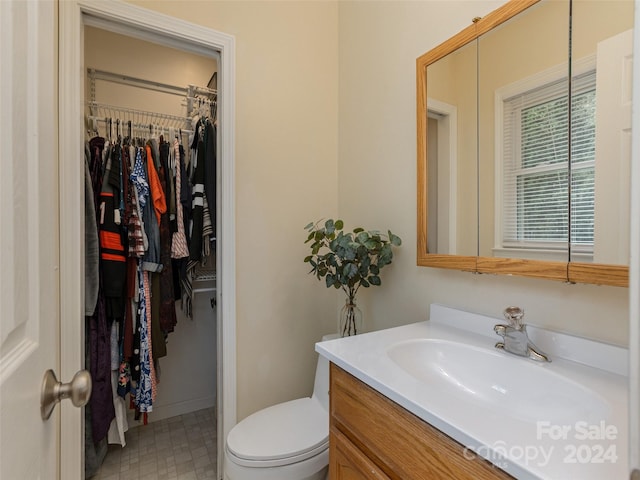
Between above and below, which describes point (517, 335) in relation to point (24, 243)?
below

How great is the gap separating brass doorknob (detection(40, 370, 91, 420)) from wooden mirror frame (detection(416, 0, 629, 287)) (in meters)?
1.07

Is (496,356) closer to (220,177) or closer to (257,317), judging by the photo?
(257,317)

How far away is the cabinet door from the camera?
772mm

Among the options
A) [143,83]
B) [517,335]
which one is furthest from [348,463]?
[143,83]

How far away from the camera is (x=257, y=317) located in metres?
1.64

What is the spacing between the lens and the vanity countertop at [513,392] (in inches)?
19.3

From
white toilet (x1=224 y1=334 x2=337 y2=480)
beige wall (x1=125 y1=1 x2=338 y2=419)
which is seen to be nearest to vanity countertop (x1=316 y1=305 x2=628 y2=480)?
white toilet (x1=224 y1=334 x2=337 y2=480)

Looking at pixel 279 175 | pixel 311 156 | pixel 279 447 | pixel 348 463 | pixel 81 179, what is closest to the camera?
pixel 348 463

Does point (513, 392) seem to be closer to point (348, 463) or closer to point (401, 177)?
point (348, 463)

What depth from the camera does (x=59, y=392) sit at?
1.60 feet

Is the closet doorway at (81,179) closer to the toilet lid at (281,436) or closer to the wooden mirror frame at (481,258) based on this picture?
the toilet lid at (281,436)

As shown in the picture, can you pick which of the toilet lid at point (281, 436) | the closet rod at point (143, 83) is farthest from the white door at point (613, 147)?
the closet rod at point (143, 83)

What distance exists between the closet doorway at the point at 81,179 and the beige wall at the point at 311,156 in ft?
0.18

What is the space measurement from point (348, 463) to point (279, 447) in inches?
16.3
